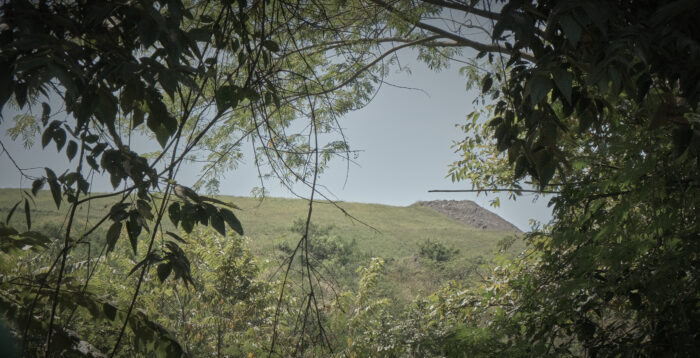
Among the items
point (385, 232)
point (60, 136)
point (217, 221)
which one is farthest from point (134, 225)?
point (385, 232)

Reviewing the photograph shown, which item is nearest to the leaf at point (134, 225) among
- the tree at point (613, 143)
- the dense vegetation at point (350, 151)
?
the dense vegetation at point (350, 151)

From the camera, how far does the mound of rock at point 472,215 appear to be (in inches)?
998

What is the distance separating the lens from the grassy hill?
1134 cm

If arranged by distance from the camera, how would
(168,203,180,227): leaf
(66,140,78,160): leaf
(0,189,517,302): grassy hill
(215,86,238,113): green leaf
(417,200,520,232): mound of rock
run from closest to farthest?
(168,203,180,227): leaf → (66,140,78,160): leaf → (215,86,238,113): green leaf → (0,189,517,302): grassy hill → (417,200,520,232): mound of rock

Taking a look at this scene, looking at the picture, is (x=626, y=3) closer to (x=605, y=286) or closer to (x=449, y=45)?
(x=605, y=286)

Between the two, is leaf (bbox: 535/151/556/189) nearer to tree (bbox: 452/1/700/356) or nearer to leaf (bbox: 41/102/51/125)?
tree (bbox: 452/1/700/356)

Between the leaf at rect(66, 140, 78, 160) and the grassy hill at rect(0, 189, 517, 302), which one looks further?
the grassy hill at rect(0, 189, 517, 302)

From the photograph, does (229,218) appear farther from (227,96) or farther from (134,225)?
(227,96)

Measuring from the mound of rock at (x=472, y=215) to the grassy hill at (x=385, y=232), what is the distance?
824 millimetres

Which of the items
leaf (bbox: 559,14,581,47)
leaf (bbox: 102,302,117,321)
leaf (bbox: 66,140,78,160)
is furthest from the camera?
leaf (bbox: 102,302,117,321)

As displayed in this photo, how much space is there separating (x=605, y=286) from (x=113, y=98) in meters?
1.71

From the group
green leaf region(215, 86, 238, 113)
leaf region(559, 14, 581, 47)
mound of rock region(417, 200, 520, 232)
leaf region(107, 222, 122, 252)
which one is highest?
mound of rock region(417, 200, 520, 232)

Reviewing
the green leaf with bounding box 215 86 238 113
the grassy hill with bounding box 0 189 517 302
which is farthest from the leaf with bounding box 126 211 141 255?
the grassy hill with bounding box 0 189 517 302

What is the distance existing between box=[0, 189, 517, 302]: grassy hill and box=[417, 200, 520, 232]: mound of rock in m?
0.82
